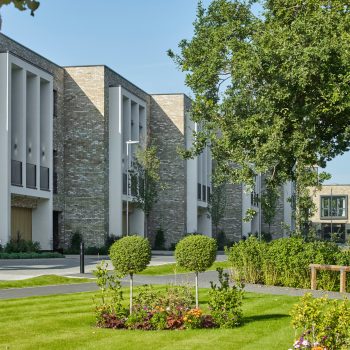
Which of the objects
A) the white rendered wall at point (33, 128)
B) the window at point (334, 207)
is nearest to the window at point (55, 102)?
the white rendered wall at point (33, 128)

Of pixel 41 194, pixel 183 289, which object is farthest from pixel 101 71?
pixel 183 289

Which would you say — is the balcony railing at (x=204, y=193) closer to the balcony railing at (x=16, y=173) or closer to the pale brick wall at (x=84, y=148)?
the pale brick wall at (x=84, y=148)

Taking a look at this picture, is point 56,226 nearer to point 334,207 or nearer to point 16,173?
point 16,173

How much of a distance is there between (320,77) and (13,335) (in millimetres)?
12744

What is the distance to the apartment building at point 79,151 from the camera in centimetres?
3947

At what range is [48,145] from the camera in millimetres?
43250

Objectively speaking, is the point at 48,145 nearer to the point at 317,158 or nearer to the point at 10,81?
the point at 10,81

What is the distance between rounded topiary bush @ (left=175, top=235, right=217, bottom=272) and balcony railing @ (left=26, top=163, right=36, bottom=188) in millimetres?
28321

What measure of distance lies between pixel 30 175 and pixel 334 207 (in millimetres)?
79712

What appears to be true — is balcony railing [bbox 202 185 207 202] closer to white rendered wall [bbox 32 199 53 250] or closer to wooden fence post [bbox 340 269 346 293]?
white rendered wall [bbox 32 199 53 250]

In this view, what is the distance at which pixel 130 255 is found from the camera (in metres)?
12.7

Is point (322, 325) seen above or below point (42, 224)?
below

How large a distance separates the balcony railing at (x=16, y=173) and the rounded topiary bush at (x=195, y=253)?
26677 mm

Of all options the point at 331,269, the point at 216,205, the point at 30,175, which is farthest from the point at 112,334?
the point at 216,205
